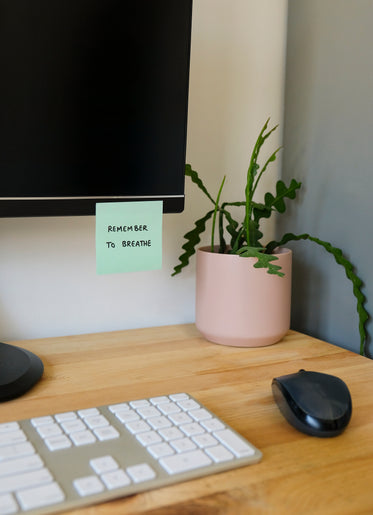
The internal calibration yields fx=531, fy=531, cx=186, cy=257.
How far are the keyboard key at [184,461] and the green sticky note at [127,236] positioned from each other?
0.97 feet

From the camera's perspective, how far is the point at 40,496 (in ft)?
1.24

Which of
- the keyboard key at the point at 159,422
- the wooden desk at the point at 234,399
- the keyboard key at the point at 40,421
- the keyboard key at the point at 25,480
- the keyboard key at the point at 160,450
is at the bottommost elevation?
the wooden desk at the point at 234,399

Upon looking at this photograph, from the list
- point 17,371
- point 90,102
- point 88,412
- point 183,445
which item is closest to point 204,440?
point 183,445

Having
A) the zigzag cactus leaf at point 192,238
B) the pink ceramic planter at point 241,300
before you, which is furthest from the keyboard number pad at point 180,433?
the zigzag cactus leaf at point 192,238

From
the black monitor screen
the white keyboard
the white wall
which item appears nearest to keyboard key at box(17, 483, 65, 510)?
the white keyboard

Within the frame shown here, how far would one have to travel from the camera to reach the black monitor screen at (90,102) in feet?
1.98

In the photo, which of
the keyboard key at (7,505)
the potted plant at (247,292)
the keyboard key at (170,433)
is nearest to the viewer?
the keyboard key at (7,505)

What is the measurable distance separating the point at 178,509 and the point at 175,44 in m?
0.54

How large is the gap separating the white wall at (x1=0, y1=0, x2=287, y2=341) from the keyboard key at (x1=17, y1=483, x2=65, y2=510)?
1.47 ft

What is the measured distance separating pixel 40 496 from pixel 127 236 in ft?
1.22

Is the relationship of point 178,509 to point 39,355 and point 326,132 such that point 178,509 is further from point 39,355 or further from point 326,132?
point 326,132

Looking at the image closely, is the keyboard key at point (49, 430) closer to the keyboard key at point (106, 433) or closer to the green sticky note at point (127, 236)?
the keyboard key at point (106, 433)

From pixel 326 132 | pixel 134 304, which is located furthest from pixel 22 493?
pixel 326 132

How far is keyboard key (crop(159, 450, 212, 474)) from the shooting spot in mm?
419
